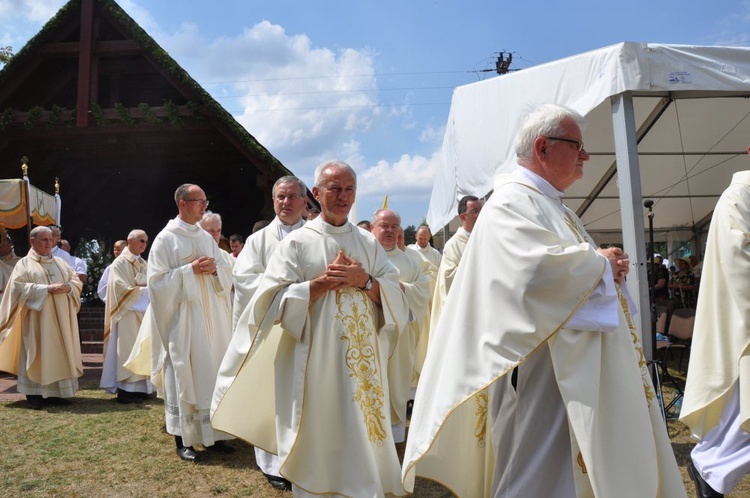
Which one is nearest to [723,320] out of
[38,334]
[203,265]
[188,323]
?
[203,265]

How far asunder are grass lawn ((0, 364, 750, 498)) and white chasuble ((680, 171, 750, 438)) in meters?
0.67

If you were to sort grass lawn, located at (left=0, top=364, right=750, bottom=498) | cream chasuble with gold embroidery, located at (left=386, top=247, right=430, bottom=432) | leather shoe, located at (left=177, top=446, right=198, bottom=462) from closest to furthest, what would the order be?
grass lawn, located at (left=0, top=364, right=750, bottom=498), leather shoe, located at (left=177, top=446, right=198, bottom=462), cream chasuble with gold embroidery, located at (left=386, top=247, right=430, bottom=432)

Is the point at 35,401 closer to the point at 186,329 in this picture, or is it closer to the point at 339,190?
the point at 186,329

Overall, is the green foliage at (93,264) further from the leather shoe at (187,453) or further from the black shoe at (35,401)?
the leather shoe at (187,453)

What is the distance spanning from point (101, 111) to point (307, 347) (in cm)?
1038

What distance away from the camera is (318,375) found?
11.6ft

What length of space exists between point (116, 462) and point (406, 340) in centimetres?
259

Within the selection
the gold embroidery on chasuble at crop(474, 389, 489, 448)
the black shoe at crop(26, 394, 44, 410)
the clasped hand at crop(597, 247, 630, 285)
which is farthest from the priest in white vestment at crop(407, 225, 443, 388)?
the black shoe at crop(26, 394, 44, 410)

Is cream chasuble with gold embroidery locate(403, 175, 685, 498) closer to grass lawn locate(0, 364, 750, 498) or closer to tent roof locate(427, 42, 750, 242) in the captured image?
tent roof locate(427, 42, 750, 242)

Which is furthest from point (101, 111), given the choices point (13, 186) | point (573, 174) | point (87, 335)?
point (573, 174)

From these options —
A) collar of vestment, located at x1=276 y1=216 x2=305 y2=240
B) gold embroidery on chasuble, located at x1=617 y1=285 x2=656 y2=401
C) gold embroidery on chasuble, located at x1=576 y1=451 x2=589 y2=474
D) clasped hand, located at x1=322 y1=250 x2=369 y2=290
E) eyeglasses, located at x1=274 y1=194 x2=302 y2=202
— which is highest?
eyeglasses, located at x1=274 y1=194 x2=302 y2=202

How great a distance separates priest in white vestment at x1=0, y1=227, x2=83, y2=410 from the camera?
743 cm

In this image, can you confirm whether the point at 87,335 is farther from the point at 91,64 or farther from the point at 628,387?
the point at 628,387

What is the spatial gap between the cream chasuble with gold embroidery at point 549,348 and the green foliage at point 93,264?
13.7 m
